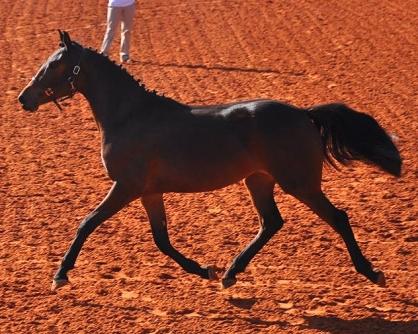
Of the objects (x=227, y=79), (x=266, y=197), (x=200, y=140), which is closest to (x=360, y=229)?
(x=266, y=197)

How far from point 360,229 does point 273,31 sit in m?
10.4

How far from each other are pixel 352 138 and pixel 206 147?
1097 millimetres

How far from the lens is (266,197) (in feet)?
25.0

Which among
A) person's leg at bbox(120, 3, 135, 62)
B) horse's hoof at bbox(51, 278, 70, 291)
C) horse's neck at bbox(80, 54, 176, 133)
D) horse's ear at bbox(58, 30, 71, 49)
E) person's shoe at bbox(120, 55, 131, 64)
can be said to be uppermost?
horse's ear at bbox(58, 30, 71, 49)

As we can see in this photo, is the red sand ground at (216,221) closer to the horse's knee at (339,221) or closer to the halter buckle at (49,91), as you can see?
the horse's knee at (339,221)

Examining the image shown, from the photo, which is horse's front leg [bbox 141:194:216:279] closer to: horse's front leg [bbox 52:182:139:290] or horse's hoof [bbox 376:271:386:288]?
horse's front leg [bbox 52:182:139:290]

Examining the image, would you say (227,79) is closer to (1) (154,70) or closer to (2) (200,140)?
(1) (154,70)

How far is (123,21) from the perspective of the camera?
16.4 metres

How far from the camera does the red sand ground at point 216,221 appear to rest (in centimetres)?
699

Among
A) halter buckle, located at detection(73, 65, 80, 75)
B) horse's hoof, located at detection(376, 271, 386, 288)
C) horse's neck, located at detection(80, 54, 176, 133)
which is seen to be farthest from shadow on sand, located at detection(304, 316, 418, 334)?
halter buckle, located at detection(73, 65, 80, 75)

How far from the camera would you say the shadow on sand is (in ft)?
21.4

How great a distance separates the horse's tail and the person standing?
30.4 feet

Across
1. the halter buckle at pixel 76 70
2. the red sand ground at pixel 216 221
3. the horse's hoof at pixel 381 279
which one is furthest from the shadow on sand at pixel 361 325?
the halter buckle at pixel 76 70

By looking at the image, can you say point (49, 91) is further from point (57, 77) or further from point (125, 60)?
point (125, 60)
